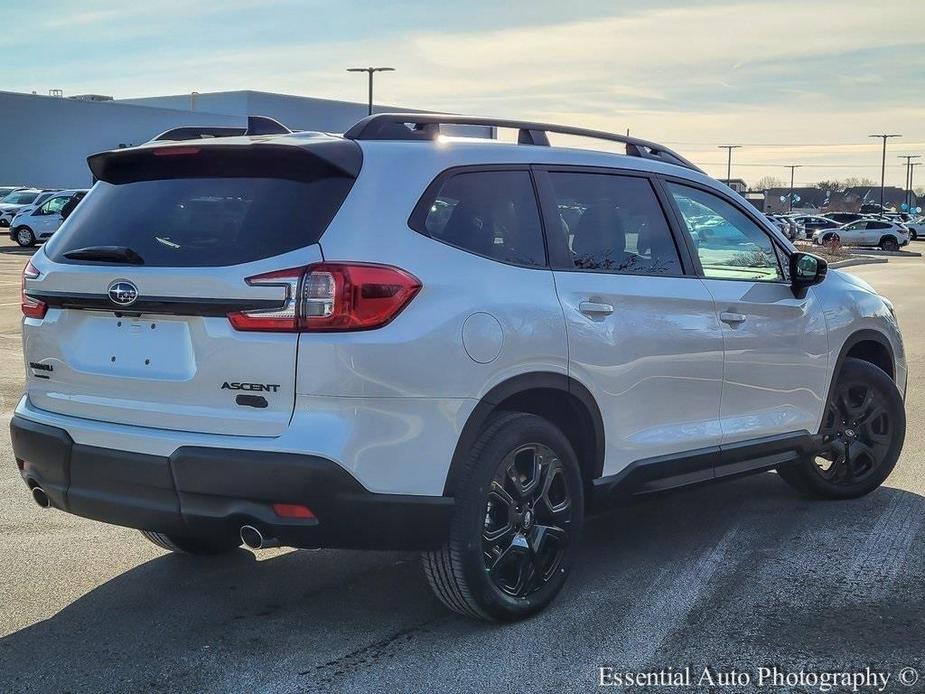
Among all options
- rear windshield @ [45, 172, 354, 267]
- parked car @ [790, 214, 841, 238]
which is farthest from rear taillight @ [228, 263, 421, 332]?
parked car @ [790, 214, 841, 238]

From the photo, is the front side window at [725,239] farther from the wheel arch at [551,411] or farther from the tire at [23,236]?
the tire at [23,236]

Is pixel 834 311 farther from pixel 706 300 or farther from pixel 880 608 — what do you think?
pixel 880 608

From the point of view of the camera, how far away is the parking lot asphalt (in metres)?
3.90

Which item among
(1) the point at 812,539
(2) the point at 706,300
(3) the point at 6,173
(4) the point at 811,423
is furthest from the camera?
(3) the point at 6,173

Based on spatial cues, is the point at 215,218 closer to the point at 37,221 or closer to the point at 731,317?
the point at 731,317

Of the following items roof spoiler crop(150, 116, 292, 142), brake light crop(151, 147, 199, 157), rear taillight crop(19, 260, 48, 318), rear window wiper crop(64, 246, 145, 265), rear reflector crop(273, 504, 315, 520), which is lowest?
rear reflector crop(273, 504, 315, 520)

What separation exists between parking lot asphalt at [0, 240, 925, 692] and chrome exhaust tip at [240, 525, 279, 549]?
0.47 m

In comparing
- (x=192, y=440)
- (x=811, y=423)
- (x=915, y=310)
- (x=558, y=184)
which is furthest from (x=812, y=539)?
(x=915, y=310)

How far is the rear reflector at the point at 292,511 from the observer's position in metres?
3.73

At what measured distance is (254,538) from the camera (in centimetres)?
378

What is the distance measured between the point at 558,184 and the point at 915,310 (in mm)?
15086

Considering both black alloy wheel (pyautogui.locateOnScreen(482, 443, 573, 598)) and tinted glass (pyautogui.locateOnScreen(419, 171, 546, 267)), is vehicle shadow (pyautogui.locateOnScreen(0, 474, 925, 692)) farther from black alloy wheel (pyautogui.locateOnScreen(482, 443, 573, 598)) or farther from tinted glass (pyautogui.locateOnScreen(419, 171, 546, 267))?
tinted glass (pyautogui.locateOnScreen(419, 171, 546, 267))

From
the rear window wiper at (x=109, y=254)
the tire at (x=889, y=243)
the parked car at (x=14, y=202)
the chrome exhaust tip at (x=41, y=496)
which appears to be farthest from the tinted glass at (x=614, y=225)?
the tire at (x=889, y=243)

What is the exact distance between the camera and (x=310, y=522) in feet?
12.3
